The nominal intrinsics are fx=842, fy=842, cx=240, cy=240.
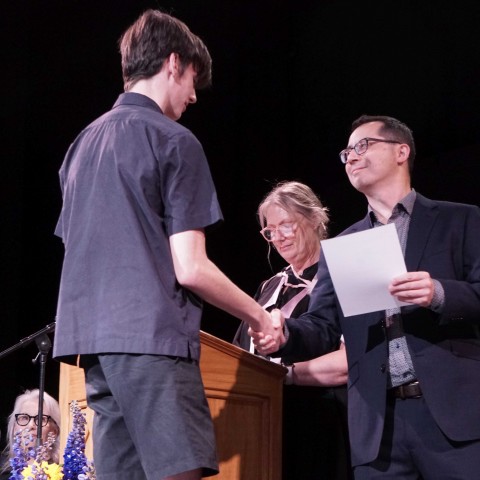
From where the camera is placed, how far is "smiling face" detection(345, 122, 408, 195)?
295 centimetres

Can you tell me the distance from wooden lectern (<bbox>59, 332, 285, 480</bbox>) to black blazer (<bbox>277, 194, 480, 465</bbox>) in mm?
145

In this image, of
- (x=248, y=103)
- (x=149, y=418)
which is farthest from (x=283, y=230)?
(x=248, y=103)

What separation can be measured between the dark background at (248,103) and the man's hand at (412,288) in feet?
8.57

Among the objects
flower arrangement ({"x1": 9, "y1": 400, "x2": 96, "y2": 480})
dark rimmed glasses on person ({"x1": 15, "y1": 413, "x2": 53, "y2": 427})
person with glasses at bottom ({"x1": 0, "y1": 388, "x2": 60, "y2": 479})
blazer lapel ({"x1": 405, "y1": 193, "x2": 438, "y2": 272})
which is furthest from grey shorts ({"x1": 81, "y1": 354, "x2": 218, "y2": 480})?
dark rimmed glasses on person ({"x1": 15, "y1": 413, "x2": 53, "y2": 427})

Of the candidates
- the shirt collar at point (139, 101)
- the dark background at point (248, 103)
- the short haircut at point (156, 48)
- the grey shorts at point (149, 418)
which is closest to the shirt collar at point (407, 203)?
the short haircut at point (156, 48)

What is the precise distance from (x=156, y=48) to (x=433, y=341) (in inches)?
46.5

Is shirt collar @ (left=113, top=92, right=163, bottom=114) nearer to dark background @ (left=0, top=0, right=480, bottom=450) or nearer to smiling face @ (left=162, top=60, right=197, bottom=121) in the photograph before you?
smiling face @ (left=162, top=60, right=197, bottom=121)

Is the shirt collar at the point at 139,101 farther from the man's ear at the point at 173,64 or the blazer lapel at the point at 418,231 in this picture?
the blazer lapel at the point at 418,231

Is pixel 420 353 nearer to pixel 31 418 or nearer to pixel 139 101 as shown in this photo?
pixel 139 101

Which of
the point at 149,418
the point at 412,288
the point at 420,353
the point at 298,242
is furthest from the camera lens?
the point at 298,242

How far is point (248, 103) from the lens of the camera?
6203 mm

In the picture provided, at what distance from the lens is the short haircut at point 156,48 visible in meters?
2.19

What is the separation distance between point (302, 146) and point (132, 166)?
4256 mm

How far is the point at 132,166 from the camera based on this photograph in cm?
197
